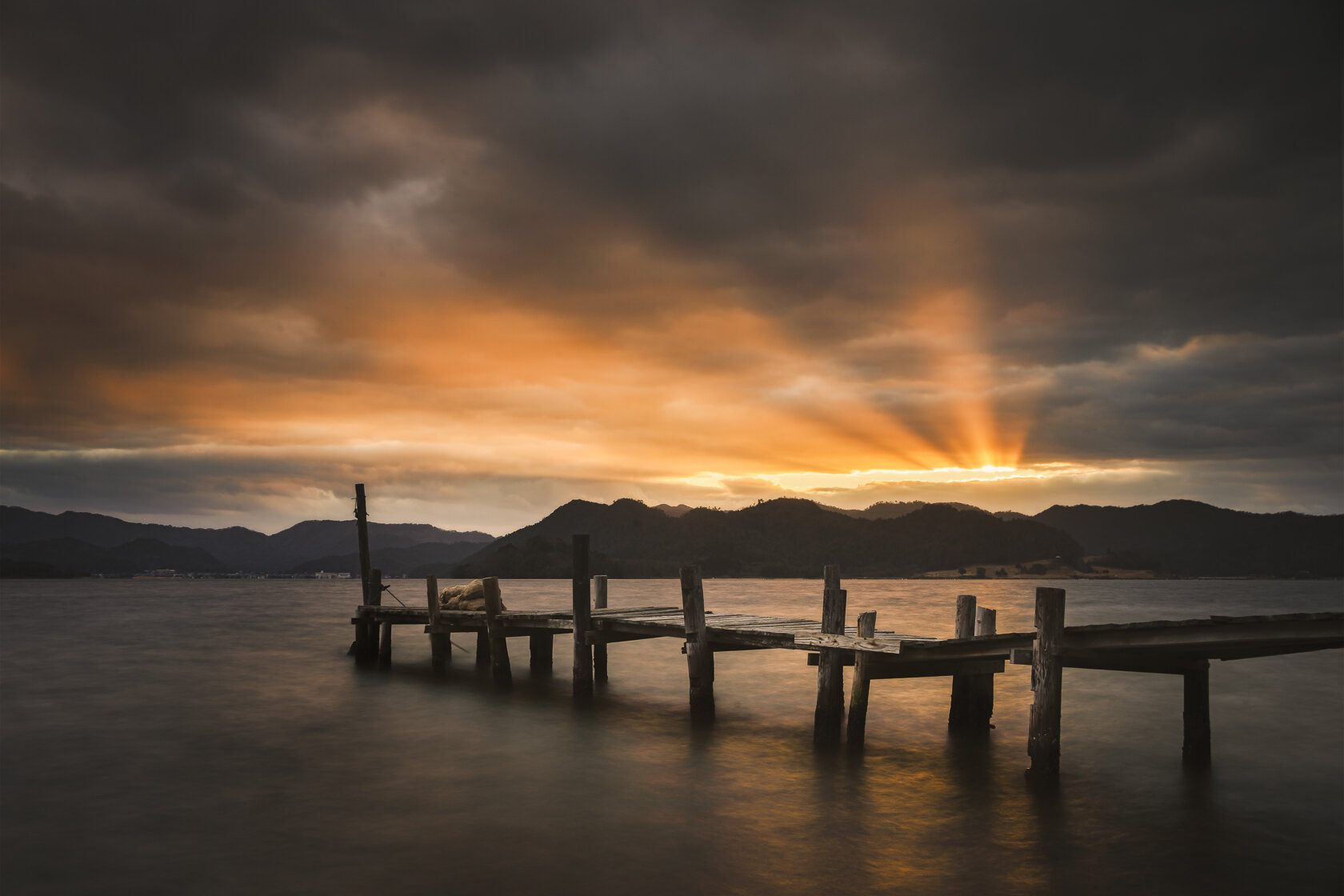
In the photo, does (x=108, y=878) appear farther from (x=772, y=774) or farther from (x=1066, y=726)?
(x=1066, y=726)

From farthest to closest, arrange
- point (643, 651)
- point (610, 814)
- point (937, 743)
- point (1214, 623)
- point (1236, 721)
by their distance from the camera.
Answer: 1. point (643, 651)
2. point (1236, 721)
3. point (937, 743)
4. point (610, 814)
5. point (1214, 623)

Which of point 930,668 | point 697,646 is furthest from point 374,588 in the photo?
point 930,668

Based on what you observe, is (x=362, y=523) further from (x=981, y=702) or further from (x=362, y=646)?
(x=981, y=702)

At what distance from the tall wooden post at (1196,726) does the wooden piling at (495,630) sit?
14890 millimetres

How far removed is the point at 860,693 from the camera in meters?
15.6

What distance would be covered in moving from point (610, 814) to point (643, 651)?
1010 inches

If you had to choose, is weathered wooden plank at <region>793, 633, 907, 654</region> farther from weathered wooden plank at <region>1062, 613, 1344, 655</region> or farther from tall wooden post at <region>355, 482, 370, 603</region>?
tall wooden post at <region>355, 482, 370, 603</region>

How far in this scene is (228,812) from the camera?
13.1 meters

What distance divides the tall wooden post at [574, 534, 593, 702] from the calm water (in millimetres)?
702

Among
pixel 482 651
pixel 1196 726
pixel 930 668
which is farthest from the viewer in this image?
pixel 482 651

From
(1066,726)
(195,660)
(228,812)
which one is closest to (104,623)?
(195,660)

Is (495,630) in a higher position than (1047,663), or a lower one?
lower

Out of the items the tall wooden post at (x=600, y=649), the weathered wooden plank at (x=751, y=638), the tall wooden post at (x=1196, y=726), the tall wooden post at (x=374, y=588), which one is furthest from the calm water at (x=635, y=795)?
the tall wooden post at (x=374, y=588)

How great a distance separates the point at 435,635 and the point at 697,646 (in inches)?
525
